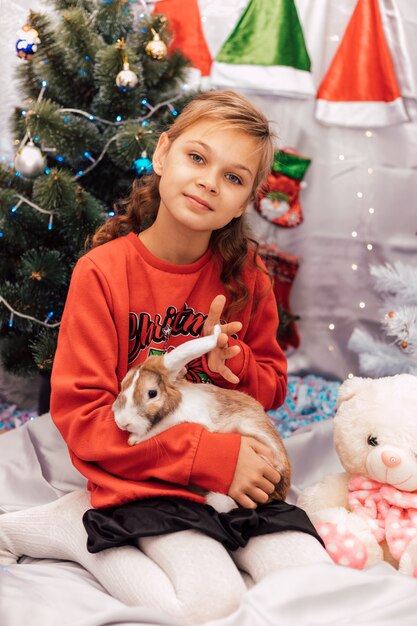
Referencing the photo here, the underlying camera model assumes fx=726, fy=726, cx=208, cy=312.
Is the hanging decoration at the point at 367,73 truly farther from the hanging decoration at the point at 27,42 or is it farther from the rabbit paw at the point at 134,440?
the rabbit paw at the point at 134,440

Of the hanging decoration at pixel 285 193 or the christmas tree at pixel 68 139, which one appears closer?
the christmas tree at pixel 68 139

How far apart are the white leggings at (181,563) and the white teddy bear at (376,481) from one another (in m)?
0.15

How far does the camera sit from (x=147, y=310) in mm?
1441

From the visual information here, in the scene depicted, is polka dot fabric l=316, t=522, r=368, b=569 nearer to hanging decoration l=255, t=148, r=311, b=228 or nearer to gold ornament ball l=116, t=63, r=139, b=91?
gold ornament ball l=116, t=63, r=139, b=91

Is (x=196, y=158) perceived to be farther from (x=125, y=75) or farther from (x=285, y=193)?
(x=285, y=193)

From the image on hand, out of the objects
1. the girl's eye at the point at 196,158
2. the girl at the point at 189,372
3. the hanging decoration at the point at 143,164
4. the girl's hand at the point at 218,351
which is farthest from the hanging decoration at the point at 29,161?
the girl's hand at the point at 218,351

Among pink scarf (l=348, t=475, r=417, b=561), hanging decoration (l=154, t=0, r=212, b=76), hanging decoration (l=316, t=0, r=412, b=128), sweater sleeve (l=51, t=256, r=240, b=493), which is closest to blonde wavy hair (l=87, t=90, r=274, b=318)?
sweater sleeve (l=51, t=256, r=240, b=493)

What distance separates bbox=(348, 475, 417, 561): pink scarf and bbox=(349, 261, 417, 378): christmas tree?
84 cm

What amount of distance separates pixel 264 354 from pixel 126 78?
80cm

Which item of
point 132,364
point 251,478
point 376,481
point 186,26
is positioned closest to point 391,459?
point 376,481

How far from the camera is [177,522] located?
4.06ft

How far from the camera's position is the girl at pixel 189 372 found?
1.23m

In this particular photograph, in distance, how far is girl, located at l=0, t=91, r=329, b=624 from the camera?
123 centimetres

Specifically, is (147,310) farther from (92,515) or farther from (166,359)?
(92,515)
